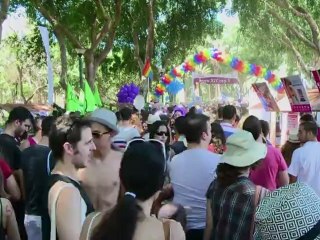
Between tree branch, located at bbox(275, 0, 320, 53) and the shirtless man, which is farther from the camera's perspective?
tree branch, located at bbox(275, 0, 320, 53)

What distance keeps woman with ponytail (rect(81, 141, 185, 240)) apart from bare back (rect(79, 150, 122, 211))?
115cm

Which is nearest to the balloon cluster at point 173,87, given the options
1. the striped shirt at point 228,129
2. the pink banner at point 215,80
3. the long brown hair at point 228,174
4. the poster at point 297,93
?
the pink banner at point 215,80

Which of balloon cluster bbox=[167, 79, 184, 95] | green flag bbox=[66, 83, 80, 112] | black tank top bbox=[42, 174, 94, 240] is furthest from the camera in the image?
balloon cluster bbox=[167, 79, 184, 95]

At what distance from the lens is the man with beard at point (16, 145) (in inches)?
195

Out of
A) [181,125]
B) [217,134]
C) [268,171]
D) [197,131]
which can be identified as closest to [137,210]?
[197,131]

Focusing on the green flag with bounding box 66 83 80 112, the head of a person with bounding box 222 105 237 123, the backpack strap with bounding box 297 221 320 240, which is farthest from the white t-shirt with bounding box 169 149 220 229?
the green flag with bounding box 66 83 80 112

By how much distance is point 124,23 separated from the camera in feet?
89.6

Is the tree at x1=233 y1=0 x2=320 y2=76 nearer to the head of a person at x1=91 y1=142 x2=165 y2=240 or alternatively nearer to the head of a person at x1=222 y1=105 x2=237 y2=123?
the head of a person at x1=222 y1=105 x2=237 y2=123

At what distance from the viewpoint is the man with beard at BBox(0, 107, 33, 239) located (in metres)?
4.96

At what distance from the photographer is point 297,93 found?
372 inches

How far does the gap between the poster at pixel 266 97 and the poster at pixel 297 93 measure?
1.56 meters

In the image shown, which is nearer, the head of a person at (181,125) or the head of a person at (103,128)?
the head of a person at (103,128)

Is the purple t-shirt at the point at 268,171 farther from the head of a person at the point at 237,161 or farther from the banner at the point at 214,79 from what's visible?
the banner at the point at 214,79

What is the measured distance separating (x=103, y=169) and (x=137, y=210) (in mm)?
1651
